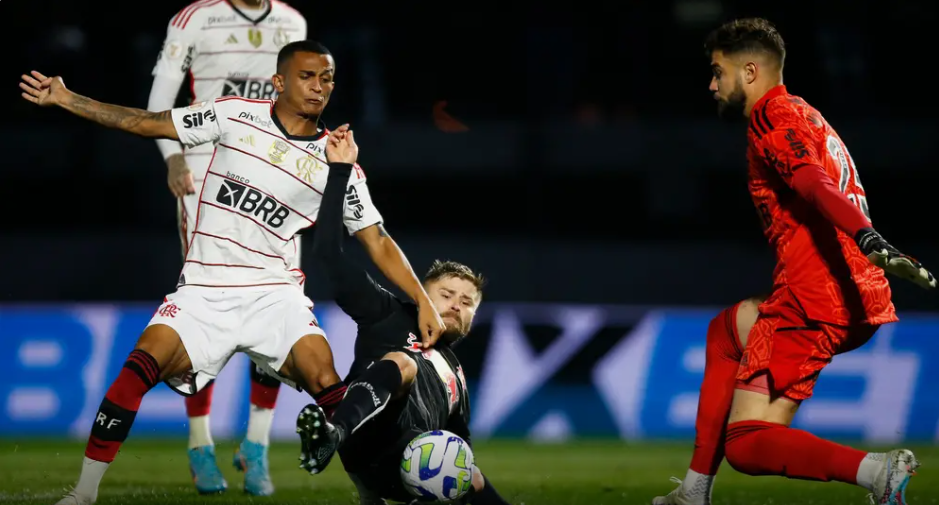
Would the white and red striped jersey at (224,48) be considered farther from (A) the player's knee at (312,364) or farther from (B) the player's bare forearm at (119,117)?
(A) the player's knee at (312,364)

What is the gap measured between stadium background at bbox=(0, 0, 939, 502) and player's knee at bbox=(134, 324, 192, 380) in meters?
4.53

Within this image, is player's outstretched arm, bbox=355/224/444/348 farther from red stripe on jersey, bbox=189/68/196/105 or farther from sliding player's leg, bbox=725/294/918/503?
red stripe on jersey, bbox=189/68/196/105

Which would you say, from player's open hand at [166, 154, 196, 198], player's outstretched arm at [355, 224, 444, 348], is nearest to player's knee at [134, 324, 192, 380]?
player's outstretched arm at [355, 224, 444, 348]

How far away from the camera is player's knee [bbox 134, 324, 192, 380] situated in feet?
14.6

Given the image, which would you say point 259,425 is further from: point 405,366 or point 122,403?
point 405,366

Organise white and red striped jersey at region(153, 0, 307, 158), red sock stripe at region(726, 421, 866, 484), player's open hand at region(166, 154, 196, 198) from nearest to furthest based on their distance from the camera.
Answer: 1. red sock stripe at region(726, 421, 866, 484)
2. player's open hand at region(166, 154, 196, 198)
3. white and red striped jersey at region(153, 0, 307, 158)

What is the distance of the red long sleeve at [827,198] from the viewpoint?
370 cm

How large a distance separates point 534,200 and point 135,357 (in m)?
8.42

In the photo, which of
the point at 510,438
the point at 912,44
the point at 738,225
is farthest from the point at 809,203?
the point at 912,44

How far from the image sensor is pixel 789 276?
4.23m

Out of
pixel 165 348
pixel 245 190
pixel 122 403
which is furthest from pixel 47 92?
pixel 122 403

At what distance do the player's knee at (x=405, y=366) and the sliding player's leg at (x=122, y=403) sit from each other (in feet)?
2.86

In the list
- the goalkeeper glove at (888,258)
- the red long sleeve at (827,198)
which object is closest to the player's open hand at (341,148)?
the red long sleeve at (827,198)

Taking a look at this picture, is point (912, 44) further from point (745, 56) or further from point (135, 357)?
point (135, 357)
